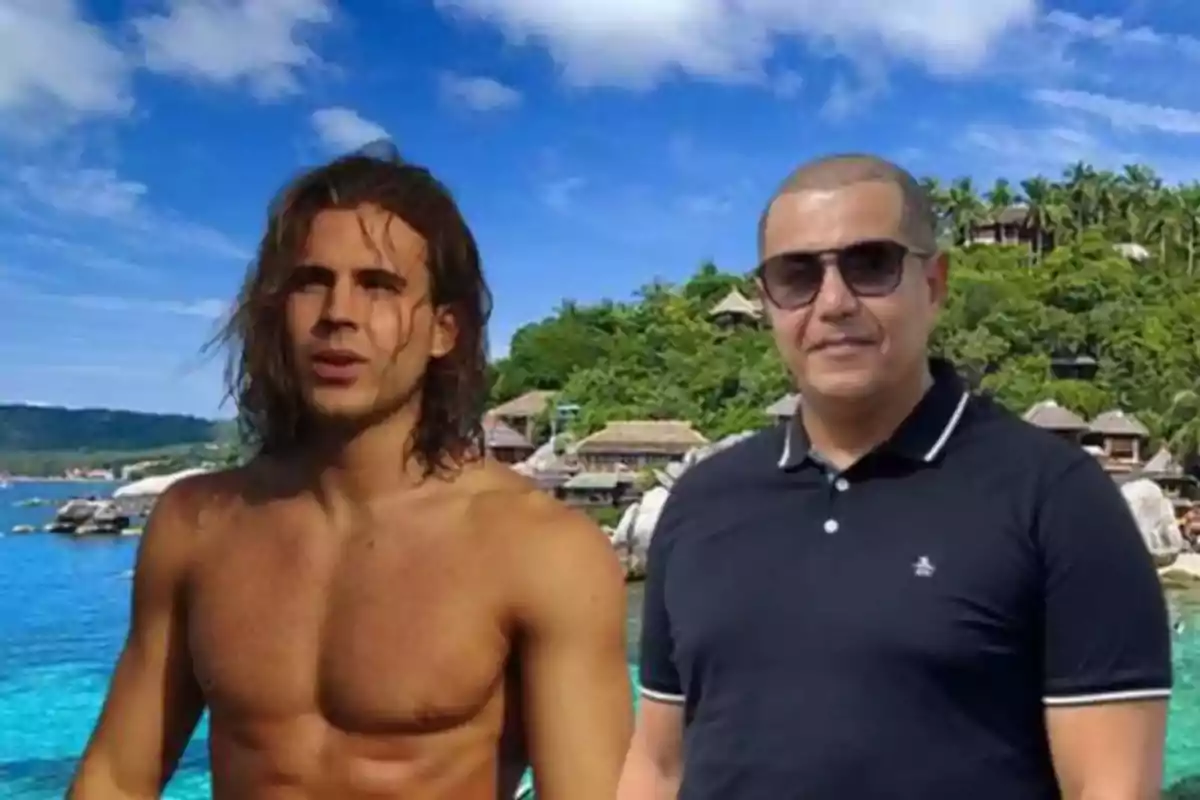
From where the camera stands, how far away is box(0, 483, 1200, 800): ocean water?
1526 centimetres

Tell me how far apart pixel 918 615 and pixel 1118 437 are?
41.3 metres

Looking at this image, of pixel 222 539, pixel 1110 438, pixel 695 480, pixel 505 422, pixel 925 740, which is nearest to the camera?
pixel 925 740

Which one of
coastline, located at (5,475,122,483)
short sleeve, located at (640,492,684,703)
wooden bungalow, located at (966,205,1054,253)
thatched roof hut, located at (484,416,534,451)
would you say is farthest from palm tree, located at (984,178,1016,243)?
coastline, located at (5,475,122,483)

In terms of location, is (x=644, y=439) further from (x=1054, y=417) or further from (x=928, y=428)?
(x=928, y=428)

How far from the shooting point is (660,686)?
88.3 inches

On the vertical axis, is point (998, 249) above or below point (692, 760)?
above

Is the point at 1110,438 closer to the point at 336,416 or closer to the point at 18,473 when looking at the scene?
the point at 336,416

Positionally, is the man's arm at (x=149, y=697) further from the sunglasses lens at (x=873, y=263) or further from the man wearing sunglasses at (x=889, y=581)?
the sunglasses lens at (x=873, y=263)

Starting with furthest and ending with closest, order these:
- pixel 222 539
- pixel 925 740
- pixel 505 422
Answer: pixel 505 422 → pixel 222 539 → pixel 925 740

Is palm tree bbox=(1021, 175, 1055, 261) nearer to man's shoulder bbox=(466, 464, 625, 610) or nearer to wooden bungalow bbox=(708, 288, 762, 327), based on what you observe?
wooden bungalow bbox=(708, 288, 762, 327)

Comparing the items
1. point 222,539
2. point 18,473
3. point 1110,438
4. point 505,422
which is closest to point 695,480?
point 222,539

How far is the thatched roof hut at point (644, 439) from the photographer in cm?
4422

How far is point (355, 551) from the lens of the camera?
77.0 inches

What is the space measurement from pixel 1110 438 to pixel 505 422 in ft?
68.9
